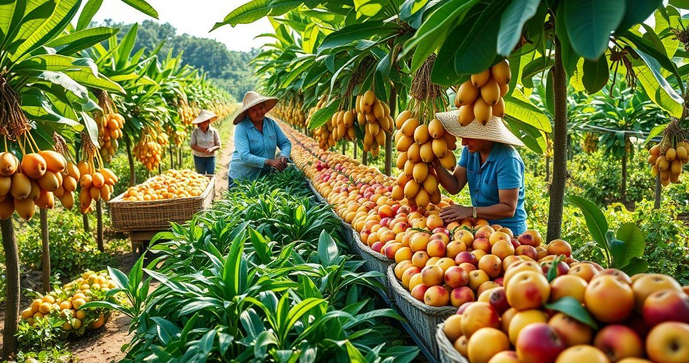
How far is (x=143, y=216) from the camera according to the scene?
19.8ft

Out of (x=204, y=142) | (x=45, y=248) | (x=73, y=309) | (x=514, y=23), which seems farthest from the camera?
(x=204, y=142)

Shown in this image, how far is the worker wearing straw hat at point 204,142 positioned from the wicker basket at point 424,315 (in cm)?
704

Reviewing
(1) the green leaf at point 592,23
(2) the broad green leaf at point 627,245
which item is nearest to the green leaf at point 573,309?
(1) the green leaf at point 592,23

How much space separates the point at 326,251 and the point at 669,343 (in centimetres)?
199

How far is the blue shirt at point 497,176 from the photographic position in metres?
2.97

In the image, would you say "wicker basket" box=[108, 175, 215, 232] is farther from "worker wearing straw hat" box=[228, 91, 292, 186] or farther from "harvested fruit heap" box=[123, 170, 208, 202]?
"worker wearing straw hat" box=[228, 91, 292, 186]

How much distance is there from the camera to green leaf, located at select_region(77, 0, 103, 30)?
3189 millimetres

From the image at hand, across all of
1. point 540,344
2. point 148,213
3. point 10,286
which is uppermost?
point 540,344

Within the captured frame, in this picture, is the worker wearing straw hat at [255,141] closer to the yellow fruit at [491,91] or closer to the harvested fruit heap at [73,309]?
the harvested fruit heap at [73,309]

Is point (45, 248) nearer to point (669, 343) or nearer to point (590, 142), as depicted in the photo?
point (669, 343)

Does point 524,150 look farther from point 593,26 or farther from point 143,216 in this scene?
point 593,26

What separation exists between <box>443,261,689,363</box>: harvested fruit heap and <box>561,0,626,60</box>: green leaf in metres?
0.60

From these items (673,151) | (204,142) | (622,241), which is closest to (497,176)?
(622,241)

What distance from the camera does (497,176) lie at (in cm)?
306
